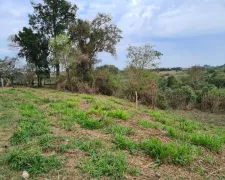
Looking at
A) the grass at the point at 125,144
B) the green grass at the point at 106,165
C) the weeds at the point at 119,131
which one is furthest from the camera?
the weeds at the point at 119,131

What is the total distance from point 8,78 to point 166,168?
52.8 feet

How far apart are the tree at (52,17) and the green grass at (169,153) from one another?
634 inches

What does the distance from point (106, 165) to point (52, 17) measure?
17.1m

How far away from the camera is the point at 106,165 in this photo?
2725 millimetres

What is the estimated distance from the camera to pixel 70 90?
1559cm

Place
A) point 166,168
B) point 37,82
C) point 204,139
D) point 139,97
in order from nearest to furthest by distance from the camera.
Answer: point 166,168 < point 204,139 < point 139,97 < point 37,82

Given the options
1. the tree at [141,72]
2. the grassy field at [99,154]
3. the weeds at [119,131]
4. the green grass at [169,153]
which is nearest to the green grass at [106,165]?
the grassy field at [99,154]

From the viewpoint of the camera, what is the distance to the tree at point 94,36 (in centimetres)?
1741

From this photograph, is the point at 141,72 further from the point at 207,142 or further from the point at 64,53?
the point at 207,142

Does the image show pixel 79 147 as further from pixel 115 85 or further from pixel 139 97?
pixel 115 85

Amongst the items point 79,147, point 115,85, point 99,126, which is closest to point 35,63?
point 115,85

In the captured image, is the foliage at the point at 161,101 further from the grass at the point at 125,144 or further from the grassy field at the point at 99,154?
the grass at the point at 125,144

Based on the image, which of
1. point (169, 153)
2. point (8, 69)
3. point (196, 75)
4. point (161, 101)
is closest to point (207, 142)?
point (169, 153)

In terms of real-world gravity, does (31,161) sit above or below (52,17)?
below
